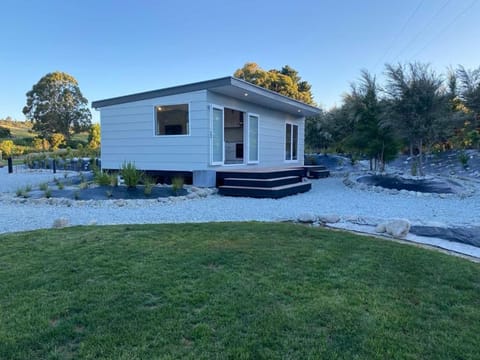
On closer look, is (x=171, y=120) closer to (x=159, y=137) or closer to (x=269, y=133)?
(x=159, y=137)

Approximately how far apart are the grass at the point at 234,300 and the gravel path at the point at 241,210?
57.8 inches

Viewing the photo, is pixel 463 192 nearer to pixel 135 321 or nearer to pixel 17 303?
pixel 135 321

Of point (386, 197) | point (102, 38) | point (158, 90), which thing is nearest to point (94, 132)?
point (102, 38)

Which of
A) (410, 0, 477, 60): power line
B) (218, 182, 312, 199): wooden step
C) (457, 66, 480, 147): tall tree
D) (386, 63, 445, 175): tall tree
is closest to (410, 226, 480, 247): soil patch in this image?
(218, 182, 312, 199): wooden step

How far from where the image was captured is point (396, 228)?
384 centimetres

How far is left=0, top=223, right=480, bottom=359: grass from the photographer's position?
1564 millimetres

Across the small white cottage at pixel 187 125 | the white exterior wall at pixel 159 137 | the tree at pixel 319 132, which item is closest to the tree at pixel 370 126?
the small white cottage at pixel 187 125

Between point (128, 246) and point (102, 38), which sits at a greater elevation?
point (102, 38)

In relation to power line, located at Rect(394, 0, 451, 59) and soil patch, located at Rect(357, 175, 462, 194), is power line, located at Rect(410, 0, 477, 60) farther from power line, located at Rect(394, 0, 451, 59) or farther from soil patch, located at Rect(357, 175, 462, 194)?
soil patch, located at Rect(357, 175, 462, 194)

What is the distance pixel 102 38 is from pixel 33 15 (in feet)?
9.01

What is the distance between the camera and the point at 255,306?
1.96 meters

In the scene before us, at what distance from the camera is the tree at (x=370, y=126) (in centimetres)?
1034

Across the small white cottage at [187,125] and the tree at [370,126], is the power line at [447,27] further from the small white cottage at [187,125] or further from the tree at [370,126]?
the small white cottage at [187,125]

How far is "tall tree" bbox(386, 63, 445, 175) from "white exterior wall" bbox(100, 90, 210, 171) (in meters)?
5.27
